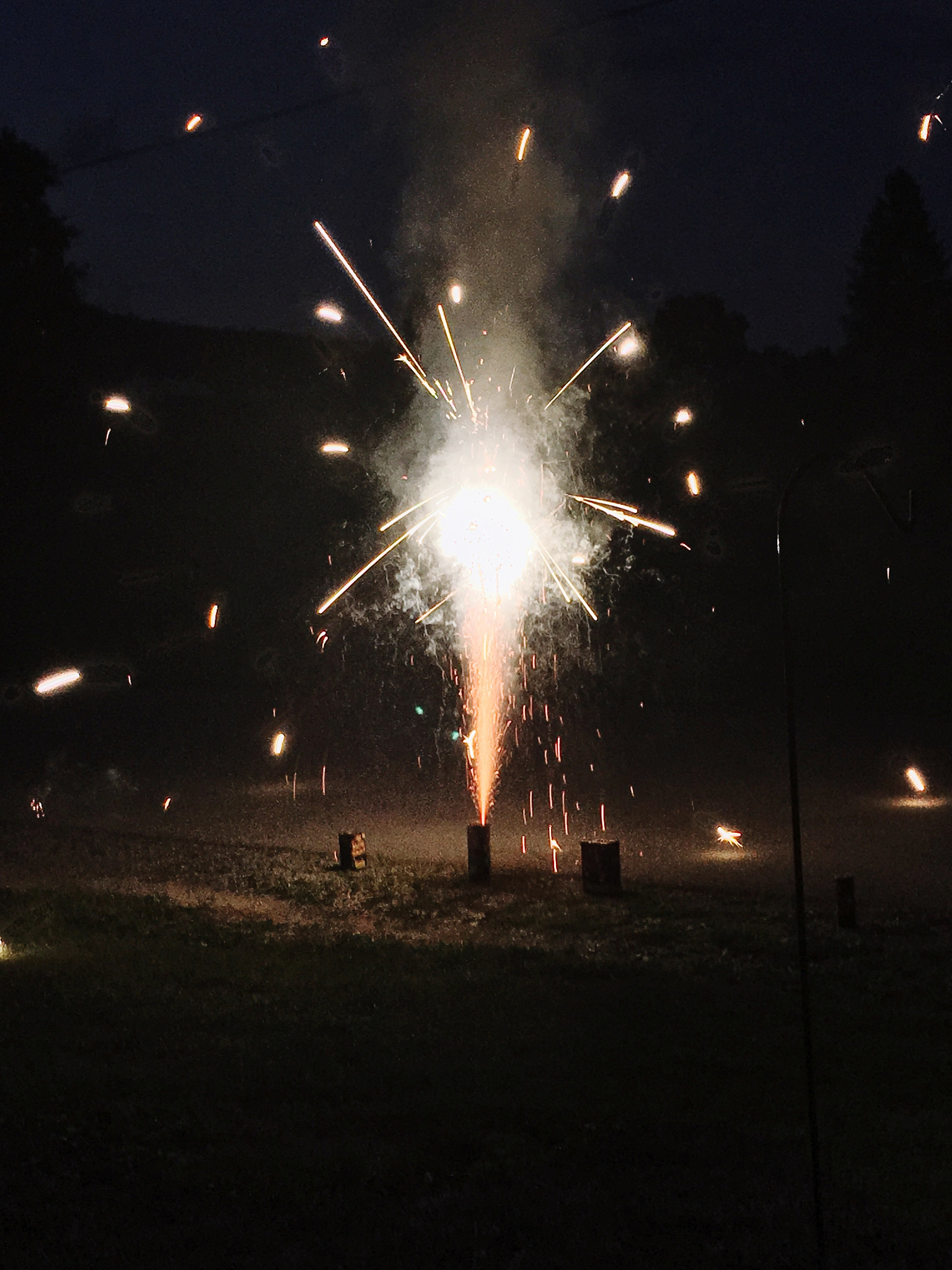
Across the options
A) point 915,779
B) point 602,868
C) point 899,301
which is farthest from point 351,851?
point 899,301

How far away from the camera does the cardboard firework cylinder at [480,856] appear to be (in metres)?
12.6

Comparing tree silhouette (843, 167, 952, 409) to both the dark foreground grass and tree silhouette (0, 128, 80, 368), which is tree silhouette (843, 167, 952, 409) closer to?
tree silhouette (0, 128, 80, 368)

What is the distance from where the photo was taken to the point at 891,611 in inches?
1491

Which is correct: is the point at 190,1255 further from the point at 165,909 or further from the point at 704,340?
the point at 704,340

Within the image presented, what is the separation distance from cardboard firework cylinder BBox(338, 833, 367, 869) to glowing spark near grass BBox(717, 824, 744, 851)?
4386 mm

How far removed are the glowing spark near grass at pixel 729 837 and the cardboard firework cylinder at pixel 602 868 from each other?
251 cm

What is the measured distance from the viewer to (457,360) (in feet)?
59.9

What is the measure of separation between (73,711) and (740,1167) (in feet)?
98.4

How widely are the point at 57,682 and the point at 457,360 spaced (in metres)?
21.3

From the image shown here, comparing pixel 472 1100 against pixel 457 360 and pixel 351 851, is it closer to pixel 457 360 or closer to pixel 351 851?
pixel 351 851

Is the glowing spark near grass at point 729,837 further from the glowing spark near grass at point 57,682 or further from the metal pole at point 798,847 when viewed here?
the glowing spark near grass at point 57,682

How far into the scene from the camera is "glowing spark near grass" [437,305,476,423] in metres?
17.7

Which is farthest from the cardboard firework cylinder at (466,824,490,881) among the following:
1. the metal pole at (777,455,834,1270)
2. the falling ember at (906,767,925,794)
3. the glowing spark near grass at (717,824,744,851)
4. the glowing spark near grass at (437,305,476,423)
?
the glowing spark near grass at (437,305,476,423)

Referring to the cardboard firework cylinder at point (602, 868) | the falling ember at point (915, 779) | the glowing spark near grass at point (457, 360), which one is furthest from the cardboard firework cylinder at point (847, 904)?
the glowing spark near grass at point (457, 360)
